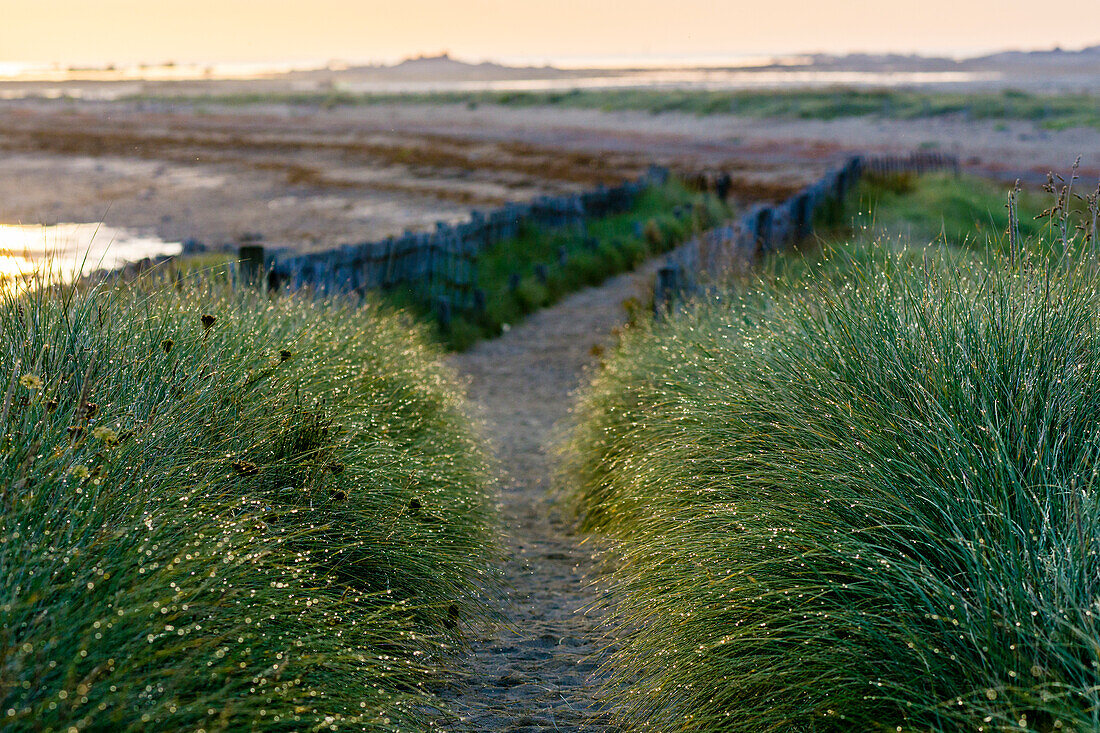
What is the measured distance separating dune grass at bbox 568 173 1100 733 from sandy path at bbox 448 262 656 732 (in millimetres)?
240

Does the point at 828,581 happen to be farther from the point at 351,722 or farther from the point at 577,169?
the point at 577,169

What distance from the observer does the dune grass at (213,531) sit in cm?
201

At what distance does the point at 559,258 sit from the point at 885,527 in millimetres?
11498

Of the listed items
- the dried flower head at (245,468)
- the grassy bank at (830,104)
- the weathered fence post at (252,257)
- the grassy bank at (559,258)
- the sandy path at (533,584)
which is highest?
the grassy bank at (830,104)

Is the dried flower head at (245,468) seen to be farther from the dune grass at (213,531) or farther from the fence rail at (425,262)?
the fence rail at (425,262)

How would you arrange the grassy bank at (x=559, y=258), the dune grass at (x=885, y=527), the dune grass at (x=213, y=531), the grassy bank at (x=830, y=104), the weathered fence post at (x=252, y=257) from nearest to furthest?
the dune grass at (x=213, y=531)
the dune grass at (x=885, y=527)
the weathered fence post at (x=252, y=257)
the grassy bank at (x=559, y=258)
the grassy bank at (x=830, y=104)

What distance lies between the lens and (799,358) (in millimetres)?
3836

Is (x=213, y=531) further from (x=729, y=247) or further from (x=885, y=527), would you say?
(x=729, y=247)

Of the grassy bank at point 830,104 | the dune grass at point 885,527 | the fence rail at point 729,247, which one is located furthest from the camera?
→ the grassy bank at point 830,104

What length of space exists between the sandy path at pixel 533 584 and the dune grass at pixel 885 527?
0.24 meters

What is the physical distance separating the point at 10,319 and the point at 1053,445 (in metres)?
3.61

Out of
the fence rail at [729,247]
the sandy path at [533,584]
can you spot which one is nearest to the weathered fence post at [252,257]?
the sandy path at [533,584]

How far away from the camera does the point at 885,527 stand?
8.75 ft

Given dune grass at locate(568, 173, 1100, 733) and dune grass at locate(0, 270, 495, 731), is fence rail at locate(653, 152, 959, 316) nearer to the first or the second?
dune grass at locate(568, 173, 1100, 733)
